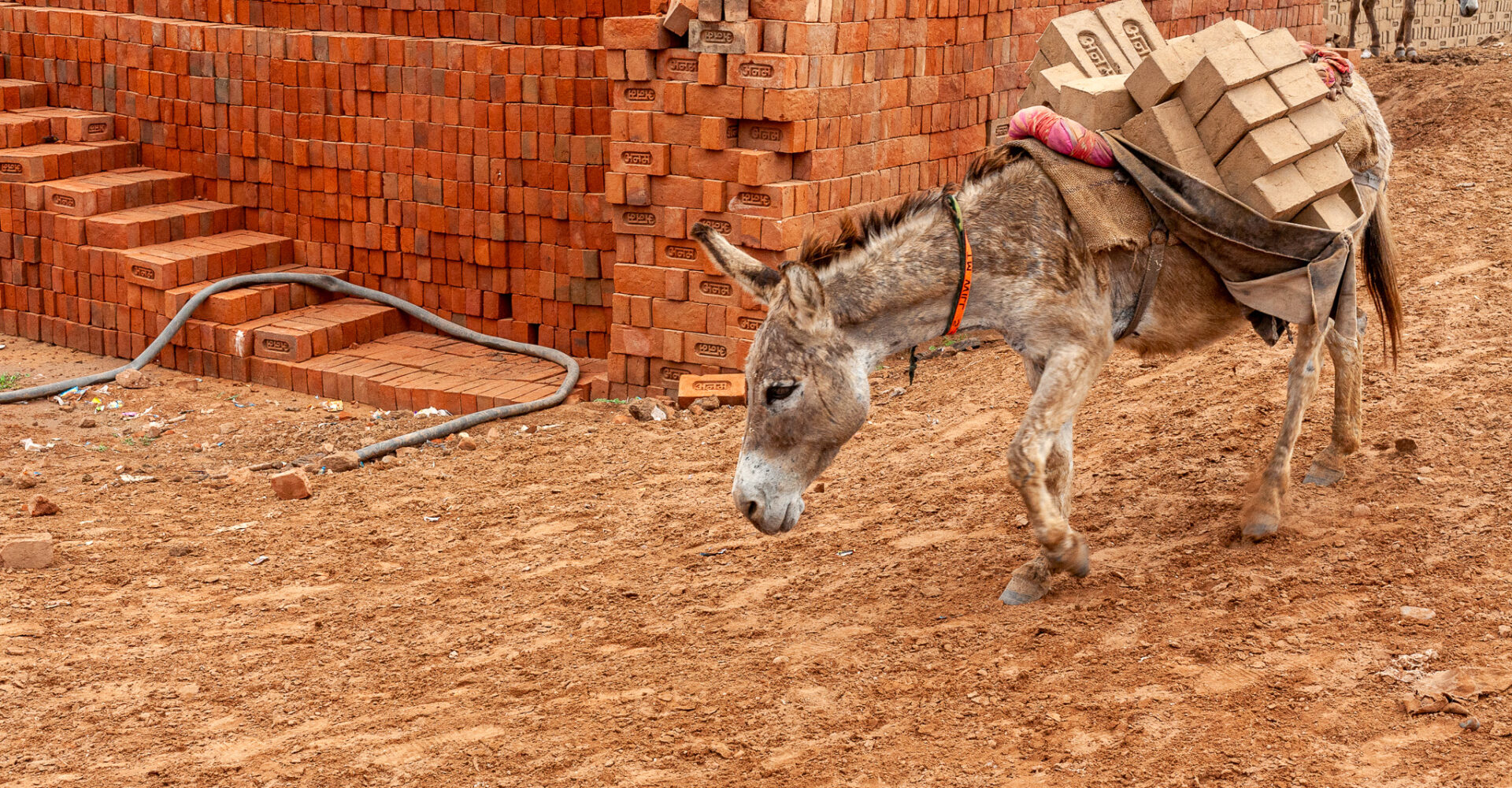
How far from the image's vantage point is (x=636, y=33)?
7852 millimetres

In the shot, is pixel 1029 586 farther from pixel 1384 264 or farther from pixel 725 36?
pixel 725 36

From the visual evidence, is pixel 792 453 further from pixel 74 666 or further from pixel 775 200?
pixel 775 200

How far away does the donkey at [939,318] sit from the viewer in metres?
4.16

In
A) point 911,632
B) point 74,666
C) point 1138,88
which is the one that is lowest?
point 74,666

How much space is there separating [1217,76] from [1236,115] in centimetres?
14

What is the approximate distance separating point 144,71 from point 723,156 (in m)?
5.76

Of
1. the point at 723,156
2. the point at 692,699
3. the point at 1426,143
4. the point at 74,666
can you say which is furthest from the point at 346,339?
the point at 1426,143

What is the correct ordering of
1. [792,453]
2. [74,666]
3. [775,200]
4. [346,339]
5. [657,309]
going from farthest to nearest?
[346,339]
[657,309]
[775,200]
[74,666]
[792,453]

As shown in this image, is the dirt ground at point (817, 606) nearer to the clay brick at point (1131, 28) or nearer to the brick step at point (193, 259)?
the clay brick at point (1131, 28)

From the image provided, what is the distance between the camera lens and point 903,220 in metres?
4.41

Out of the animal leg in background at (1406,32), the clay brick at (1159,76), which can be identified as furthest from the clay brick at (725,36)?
the animal leg in background at (1406,32)

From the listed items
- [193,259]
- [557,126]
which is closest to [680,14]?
[557,126]

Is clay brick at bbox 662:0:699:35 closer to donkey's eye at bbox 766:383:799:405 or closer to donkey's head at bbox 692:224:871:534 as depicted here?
donkey's head at bbox 692:224:871:534

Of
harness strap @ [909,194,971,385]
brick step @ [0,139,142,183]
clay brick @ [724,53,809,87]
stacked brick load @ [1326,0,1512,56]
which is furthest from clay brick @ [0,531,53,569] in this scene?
stacked brick load @ [1326,0,1512,56]
